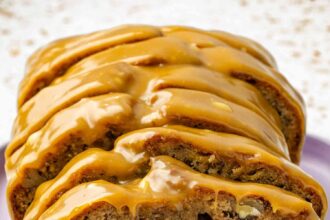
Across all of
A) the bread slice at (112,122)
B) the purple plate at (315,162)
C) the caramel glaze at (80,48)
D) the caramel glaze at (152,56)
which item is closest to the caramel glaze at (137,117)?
the bread slice at (112,122)

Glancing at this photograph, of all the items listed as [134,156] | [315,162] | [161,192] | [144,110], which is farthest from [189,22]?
[161,192]

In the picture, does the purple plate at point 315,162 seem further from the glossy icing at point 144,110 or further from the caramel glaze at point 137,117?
the caramel glaze at point 137,117

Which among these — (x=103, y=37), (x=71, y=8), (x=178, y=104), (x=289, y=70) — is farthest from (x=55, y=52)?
(x=71, y=8)

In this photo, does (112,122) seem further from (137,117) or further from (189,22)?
(189,22)

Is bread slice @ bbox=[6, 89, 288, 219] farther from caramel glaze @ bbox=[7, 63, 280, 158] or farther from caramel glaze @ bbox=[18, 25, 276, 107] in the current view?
caramel glaze @ bbox=[18, 25, 276, 107]

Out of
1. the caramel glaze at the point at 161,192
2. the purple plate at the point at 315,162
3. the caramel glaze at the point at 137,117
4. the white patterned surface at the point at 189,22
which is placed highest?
the caramel glaze at the point at 137,117

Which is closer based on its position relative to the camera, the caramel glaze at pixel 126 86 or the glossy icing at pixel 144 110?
the glossy icing at pixel 144 110

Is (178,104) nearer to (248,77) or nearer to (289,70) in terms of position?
(248,77)
